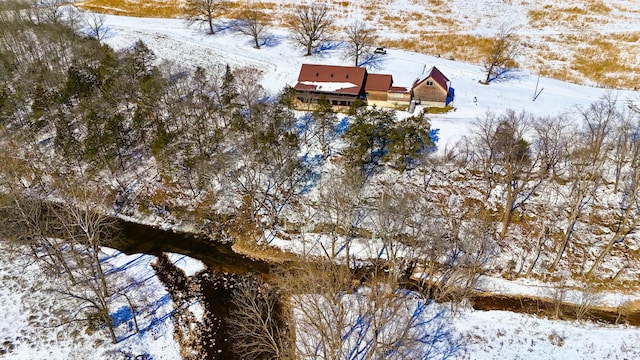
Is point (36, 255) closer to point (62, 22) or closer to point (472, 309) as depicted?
point (472, 309)

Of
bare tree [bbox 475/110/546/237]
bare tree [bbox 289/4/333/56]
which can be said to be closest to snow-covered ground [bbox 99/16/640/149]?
bare tree [bbox 289/4/333/56]

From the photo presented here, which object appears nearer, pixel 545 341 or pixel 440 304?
pixel 545 341

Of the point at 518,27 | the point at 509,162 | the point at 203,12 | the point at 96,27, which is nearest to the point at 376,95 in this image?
the point at 509,162

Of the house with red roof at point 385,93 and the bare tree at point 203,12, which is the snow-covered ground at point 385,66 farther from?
the house with red roof at point 385,93

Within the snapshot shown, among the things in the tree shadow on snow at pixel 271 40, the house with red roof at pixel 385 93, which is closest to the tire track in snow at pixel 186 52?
the tree shadow on snow at pixel 271 40

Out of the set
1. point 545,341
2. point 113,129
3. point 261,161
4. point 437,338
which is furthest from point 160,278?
point 545,341

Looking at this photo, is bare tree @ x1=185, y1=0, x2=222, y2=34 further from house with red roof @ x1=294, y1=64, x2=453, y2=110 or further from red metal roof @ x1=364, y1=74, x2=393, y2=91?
red metal roof @ x1=364, y1=74, x2=393, y2=91
